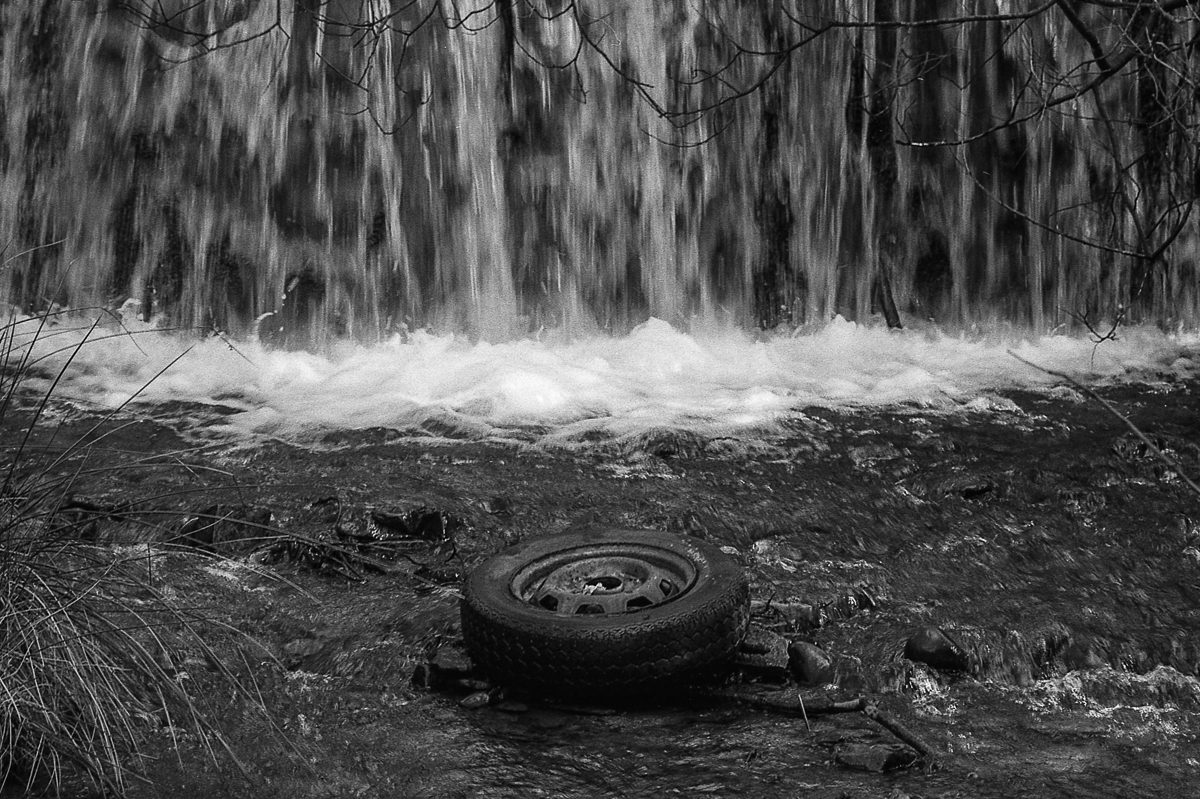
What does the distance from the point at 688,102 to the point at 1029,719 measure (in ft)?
19.8

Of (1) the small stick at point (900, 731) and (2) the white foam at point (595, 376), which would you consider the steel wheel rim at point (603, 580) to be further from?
(2) the white foam at point (595, 376)

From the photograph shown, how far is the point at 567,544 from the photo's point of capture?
409 centimetres

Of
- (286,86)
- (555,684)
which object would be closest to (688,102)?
(286,86)

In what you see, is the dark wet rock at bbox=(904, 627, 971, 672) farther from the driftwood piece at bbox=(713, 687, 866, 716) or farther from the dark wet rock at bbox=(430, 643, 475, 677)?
the dark wet rock at bbox=(430, 643, 475, 677)

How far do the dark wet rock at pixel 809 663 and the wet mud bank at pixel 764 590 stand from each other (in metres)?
0.02

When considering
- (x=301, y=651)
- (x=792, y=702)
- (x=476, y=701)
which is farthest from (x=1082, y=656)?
(x=301, y=651)

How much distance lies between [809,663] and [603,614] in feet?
2.15

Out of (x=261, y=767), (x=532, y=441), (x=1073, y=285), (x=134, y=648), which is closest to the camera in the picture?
(x=134, y=648)

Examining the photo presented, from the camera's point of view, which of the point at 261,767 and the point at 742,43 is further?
the point at 742,43

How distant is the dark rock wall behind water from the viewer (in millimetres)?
8508

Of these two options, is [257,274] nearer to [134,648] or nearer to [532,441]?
[532,441]

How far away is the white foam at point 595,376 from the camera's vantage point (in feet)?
21.4

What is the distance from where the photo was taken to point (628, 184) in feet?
28.3

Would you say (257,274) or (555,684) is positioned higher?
(257,274)
